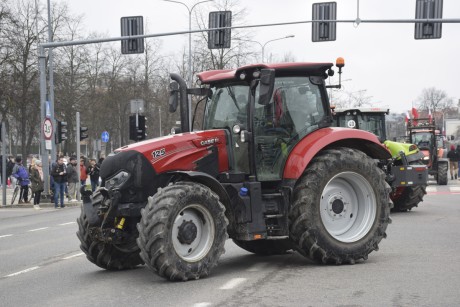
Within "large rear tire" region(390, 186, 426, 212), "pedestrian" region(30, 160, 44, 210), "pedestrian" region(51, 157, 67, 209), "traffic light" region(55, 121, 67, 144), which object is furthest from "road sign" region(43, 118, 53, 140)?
"large rear tire" region(390, 186, 426, 212)

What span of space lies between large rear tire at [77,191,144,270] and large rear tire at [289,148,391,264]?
198 centimetres

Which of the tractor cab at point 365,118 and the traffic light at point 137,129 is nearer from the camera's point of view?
the tractor cab at point 365,118

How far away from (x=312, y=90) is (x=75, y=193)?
2305 cm

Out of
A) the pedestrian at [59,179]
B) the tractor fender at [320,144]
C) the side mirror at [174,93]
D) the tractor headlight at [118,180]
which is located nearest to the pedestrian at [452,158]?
the pedestrian at [59,179]

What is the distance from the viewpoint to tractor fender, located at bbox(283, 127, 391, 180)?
30.7 feet

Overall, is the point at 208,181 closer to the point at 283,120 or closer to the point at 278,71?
the point at 283,120

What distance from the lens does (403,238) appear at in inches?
491

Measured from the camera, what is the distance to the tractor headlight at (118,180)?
860 centimetres

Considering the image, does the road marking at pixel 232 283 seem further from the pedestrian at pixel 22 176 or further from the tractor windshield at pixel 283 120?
the pedestrian at pixel 22 176

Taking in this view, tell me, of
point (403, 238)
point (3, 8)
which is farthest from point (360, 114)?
point (3, 8)

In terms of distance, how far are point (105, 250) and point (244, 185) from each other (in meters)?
1.89

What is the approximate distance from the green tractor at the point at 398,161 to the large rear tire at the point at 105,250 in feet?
30.3

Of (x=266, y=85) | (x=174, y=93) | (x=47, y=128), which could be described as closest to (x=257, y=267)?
(x=266, y=85)

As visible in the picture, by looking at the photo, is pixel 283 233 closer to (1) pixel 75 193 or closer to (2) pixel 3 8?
(1) pixel 75 193
